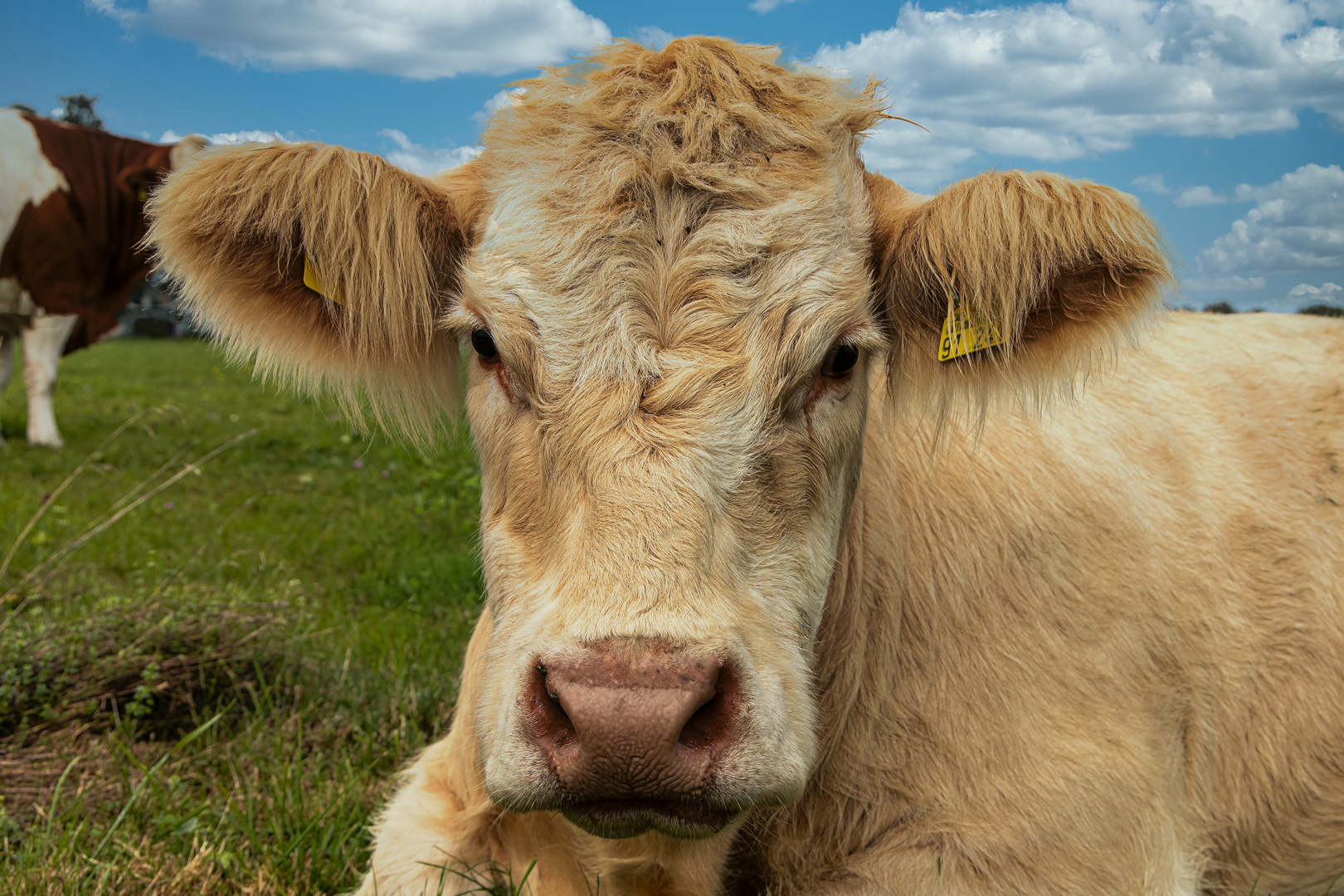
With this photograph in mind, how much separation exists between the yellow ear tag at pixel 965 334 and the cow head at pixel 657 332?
0.10 feet

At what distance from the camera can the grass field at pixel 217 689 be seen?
9.52ft

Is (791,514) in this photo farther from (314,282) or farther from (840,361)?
(314,282)

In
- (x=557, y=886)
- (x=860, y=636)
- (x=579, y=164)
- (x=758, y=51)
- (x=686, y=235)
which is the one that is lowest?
(x=557, y=886)

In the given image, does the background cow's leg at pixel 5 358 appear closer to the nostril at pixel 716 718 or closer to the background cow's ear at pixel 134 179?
the background cow's ear at pixel 134 179

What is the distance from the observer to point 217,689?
3838 mm

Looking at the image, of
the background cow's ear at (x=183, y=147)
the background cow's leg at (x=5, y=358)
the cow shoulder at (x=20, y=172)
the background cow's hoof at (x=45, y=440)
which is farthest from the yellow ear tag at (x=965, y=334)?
the background cow's ear at (x=183, y=147)

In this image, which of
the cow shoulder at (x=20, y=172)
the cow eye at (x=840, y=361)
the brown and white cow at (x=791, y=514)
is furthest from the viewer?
the cow shoulder at (x=20, y=172)

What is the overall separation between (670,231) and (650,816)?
3.77ft

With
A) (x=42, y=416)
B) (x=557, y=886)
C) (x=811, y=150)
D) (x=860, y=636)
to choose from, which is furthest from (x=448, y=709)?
(x=42, y=416)

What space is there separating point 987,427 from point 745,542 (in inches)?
55.3

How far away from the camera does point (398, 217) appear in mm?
2416

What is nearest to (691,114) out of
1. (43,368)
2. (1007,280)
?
(1007,280)

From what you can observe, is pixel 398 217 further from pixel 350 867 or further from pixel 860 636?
pixel 350 867

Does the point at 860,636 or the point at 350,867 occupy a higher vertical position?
the point at 860,636
